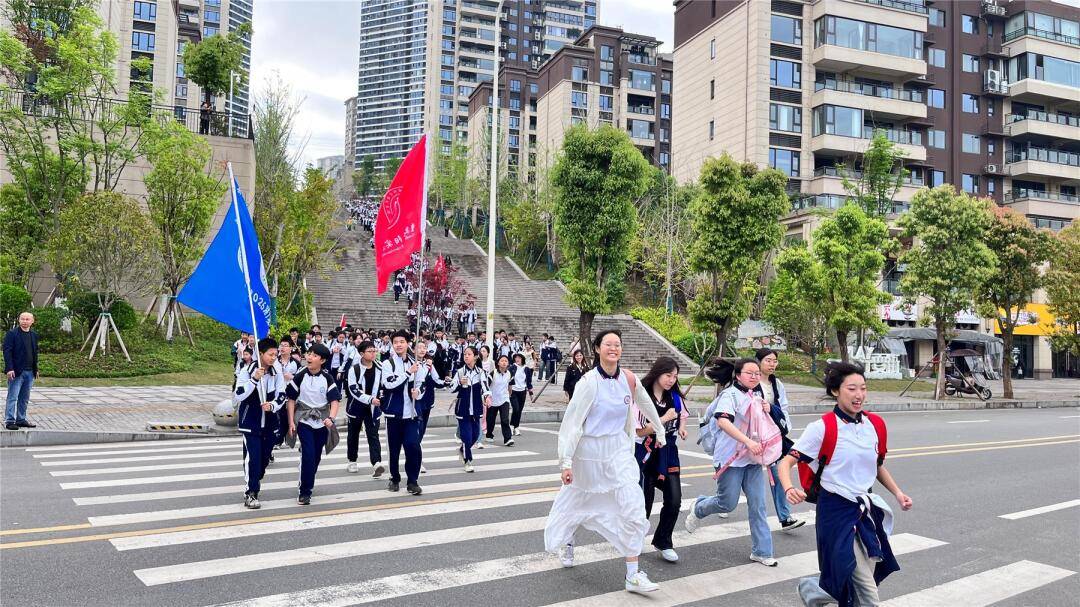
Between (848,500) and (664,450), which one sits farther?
(664,450)

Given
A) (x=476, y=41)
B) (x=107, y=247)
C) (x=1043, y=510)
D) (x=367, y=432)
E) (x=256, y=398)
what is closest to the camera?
(x=256, y=398)

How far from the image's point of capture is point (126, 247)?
21078mm

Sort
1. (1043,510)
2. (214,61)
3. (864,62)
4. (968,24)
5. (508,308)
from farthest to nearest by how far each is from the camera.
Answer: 1. (968,24)
2. (864,62)
3. (508,308)
4. (214,61)
5. (1043,510)

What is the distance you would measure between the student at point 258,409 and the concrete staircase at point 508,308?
79.1ft

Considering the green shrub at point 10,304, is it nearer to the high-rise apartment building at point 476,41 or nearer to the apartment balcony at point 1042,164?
the apartment balcony at point 1042,164

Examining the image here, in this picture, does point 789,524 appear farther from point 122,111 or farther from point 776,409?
point 122,111

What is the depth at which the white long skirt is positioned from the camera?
5.61 meters

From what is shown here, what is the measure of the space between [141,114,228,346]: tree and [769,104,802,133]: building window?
106 feet

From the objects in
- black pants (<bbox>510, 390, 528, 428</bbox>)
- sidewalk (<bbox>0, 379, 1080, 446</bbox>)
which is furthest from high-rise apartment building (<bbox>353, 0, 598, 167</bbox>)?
black pants (<bbox>510, 390, 528, 428</bbox>)

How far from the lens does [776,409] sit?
730 cm

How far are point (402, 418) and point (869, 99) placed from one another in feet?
147

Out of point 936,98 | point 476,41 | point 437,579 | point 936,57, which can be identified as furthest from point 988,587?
point 476,41

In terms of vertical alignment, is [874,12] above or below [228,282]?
above

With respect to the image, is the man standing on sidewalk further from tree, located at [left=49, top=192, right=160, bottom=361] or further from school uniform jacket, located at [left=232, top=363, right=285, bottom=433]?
tree, located at [left=49, top=192, right=160, bottom=361]
